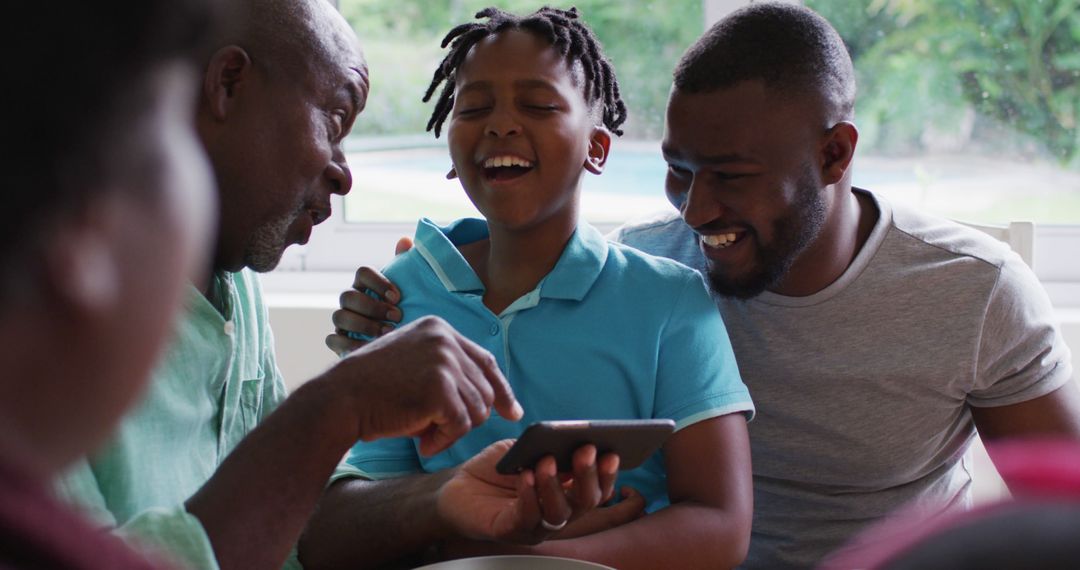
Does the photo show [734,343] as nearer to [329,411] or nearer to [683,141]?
[683,141]

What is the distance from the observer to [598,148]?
152 centimetres

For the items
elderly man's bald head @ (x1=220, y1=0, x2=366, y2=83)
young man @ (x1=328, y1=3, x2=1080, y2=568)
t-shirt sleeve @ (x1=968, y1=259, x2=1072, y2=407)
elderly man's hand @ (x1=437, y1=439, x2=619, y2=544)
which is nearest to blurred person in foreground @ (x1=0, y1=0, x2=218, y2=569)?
elderly man's hand @ (x1=437, y1=439, x2=619, y2=544)

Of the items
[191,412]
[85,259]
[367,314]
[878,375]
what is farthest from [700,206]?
[85,259]

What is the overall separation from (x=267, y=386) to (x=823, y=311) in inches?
30.4

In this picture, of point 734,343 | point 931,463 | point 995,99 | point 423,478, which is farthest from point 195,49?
point 995,99

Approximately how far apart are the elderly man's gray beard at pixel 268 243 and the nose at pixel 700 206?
1.73 ft

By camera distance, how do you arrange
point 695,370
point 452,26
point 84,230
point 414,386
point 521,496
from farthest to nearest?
1. point 452,26
2. point 695,370
3. point 521,496
4. point 414,386
5. point 84,230

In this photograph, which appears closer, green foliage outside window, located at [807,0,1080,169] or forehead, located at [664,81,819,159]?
forehead, located at [664,81,819,159]

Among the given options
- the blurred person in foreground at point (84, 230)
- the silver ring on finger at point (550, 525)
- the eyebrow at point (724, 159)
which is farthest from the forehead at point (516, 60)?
the blurred person in foreground at point (84, 230)

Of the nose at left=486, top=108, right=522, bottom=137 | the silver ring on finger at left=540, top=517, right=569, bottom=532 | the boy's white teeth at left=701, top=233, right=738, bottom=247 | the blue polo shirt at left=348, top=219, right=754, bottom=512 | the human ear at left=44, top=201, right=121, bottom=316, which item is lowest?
the silver ring on finger at left=540, top=517, right=569, bottom=532

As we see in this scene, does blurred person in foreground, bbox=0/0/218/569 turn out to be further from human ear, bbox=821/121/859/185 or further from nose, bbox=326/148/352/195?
human ear, bbox=821/121/859/185

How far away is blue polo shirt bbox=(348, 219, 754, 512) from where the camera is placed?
1342mm

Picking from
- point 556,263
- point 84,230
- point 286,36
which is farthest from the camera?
point 556,263

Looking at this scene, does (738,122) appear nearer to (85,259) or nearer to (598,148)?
(598,148)
